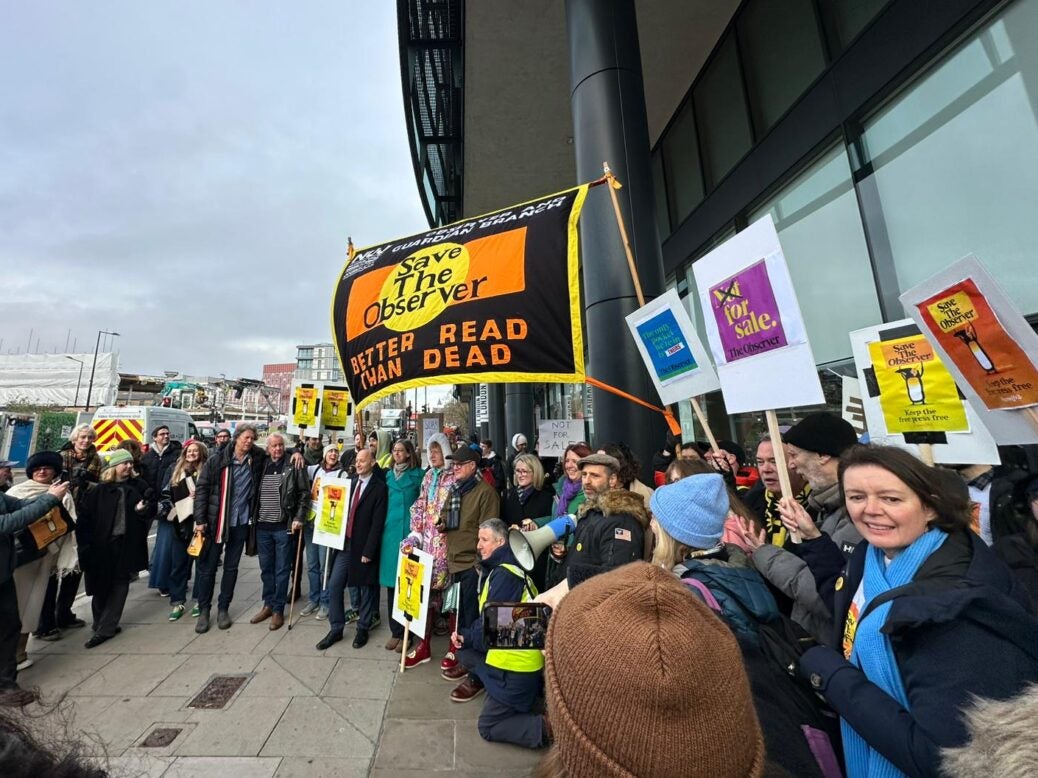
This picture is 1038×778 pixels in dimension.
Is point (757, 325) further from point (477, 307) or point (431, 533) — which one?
point (431, 533)

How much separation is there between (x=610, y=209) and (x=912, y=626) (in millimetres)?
4352

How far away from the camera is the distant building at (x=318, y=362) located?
115 metres

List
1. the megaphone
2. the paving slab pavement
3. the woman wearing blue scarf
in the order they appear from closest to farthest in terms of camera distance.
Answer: the woman wearing blue scarf → the paving slab pavement → the megaphone

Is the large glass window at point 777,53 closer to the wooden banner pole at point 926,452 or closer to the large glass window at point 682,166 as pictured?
the large glass window at point 682,166

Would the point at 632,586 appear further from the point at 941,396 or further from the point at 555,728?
the point at 941,396

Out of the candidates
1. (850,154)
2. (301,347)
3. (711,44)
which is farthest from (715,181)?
(301,347)

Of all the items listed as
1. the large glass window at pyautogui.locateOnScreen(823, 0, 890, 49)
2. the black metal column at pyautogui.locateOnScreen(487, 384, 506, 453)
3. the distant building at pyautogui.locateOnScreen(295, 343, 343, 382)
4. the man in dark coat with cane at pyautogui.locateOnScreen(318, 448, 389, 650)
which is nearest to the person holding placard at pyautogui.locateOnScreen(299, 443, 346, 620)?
the man in dark coat with cane at pyautogui.locateOnScreen(318, 448, 389, 650)

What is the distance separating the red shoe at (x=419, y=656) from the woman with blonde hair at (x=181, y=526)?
2.85 meters

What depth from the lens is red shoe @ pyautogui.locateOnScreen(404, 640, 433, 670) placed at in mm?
4000

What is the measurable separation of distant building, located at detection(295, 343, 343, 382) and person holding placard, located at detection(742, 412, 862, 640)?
11903 cm

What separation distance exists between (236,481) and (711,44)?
10120mm

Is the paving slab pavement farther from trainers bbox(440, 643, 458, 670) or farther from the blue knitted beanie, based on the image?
the blue knitted beanie

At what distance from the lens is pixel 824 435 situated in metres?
2.41

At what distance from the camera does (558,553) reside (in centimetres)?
354
